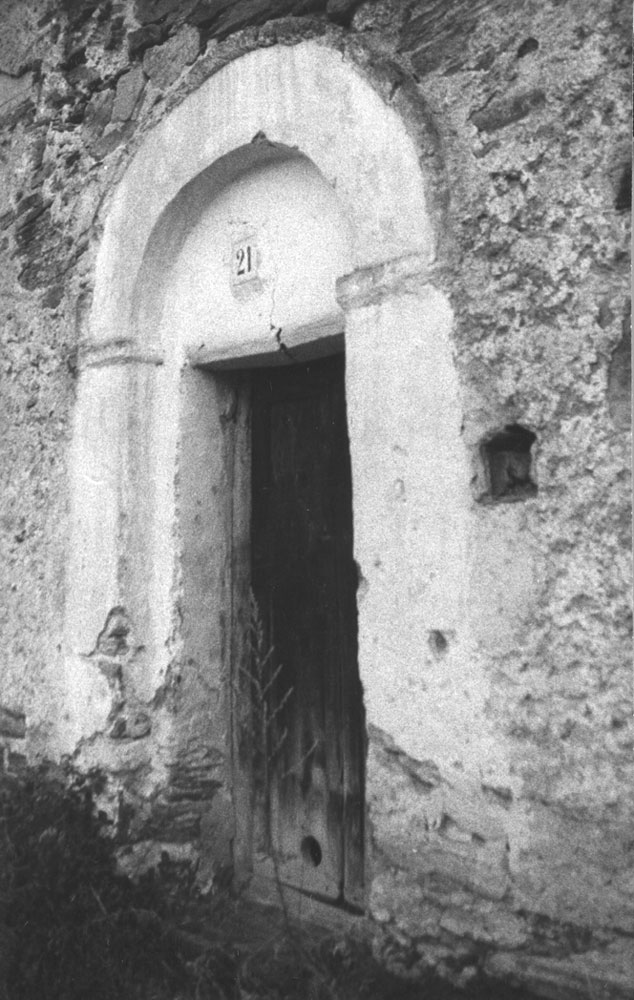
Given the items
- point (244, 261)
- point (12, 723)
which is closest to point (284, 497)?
point (244, 261)

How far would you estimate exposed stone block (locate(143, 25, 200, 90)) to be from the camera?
333 cm

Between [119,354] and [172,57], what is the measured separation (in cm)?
112

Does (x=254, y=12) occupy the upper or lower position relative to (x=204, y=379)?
upper

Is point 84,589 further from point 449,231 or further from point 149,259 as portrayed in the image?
point 449,231

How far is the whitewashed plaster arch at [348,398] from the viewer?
2.50 metres

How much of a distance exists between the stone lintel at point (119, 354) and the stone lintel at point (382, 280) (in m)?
1.02

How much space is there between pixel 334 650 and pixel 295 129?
1.77 metres

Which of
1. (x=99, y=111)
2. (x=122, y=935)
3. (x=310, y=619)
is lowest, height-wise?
(x=122, y=935)

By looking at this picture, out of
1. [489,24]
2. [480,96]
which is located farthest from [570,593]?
[489,24]

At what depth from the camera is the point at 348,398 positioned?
2719 millimetres

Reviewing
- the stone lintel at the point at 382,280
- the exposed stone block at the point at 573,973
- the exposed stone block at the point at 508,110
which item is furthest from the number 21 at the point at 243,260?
the exposed stone block at the point at 573,973

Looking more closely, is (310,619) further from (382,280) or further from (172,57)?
(172,57)

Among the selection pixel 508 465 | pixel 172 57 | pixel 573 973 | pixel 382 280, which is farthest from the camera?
pixel 172 57

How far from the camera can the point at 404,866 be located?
2498 millimetres
